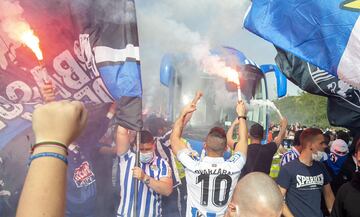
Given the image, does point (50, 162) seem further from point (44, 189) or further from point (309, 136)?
point (309, 136)

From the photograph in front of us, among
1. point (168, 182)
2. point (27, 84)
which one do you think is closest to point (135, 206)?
point (168, 182)

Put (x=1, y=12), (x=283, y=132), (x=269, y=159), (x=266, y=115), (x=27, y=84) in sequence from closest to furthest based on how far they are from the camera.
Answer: (x=1, y=12) → (x=27, y=84) → (x=269, y=159) → (x=283, y=132) → (x=266, y=115)

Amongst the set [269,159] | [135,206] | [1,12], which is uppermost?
[1,12]

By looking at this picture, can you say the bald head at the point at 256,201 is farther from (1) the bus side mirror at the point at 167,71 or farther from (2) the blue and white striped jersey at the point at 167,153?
(1) the bus side mirror at the point at 167,71

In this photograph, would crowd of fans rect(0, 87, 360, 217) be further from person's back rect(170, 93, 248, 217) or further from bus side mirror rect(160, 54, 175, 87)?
bus side mirror rect(160, 54, 175, 87)

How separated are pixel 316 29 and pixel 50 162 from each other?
2.26m

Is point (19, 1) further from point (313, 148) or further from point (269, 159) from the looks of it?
point (269, 159)

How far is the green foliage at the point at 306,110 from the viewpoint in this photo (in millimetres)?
32513

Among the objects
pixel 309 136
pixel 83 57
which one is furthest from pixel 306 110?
pixel 83 57

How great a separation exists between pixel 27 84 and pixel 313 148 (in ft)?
8.23

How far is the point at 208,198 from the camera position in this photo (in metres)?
Answer: 3.12

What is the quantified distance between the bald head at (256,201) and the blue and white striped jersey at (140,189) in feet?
6.96

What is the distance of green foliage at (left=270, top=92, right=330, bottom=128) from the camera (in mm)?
32513

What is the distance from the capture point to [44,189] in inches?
30.4
